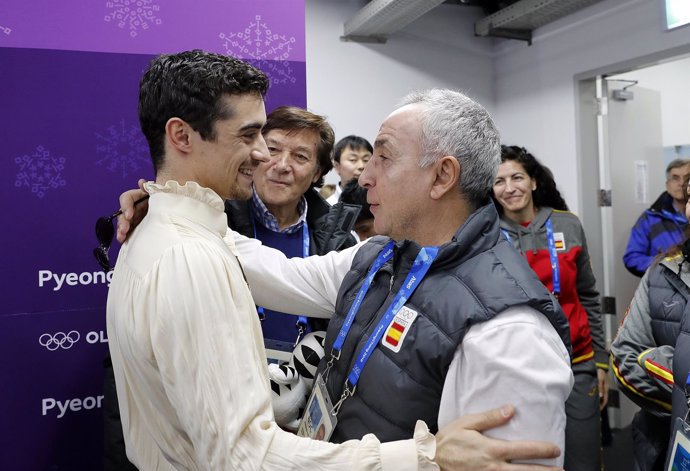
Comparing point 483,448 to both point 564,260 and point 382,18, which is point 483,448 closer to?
point 564,260

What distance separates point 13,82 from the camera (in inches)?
71.9

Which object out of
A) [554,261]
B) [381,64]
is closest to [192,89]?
[554,261]

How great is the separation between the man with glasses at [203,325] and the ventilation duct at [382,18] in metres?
3.36

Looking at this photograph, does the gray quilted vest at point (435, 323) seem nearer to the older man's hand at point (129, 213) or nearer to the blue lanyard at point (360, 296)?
the blue lanyard at point (360, 296)

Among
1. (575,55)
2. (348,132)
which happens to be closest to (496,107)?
(575,55)

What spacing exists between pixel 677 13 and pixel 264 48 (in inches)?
123

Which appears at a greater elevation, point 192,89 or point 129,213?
point 192,89

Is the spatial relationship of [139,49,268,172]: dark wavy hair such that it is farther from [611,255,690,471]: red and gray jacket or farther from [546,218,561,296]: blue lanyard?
[546,218,561,296]: blue lanyard

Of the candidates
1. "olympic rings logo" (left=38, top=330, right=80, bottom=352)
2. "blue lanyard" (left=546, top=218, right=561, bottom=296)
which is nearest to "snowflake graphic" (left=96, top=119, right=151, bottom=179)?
"olympic rings logo" (left=38, top=330, right=80, bottom=352)

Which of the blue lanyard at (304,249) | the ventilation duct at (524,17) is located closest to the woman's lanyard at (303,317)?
the blue lanyard at (304,249)

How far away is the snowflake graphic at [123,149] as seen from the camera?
196 cm

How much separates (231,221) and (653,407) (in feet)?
5.15

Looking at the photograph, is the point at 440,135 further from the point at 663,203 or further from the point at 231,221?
the point at 663,203

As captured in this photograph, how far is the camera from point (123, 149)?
199cm
